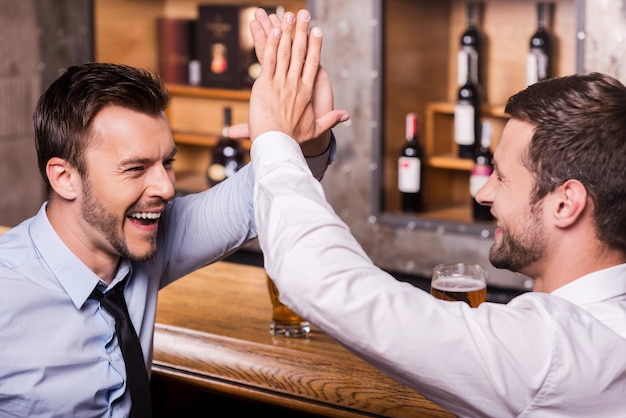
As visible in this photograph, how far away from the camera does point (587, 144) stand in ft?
4.47

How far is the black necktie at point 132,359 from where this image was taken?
5.30 feet

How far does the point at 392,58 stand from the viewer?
3885 millimetres

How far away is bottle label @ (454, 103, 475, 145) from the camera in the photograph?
148 inches

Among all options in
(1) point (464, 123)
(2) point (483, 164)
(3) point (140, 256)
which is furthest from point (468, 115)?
(3) point (140, 256)

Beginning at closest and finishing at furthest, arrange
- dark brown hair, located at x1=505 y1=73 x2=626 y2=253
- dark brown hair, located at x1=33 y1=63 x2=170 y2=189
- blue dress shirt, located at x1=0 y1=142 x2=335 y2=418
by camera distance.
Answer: dark brown hair, located at x1=505 y1=73 x2=626 y2=253 → blue dress shirt, located at x1=0 y1=142 x2=335 y2=418 → dark brown hair, located at x1=33 y1=63 x2=170 y2=189

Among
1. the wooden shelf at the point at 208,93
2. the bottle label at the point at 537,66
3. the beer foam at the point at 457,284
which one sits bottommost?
the beer foam at the point at 457,284

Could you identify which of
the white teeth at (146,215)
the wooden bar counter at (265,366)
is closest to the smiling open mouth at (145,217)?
the white teeth at (146,215)

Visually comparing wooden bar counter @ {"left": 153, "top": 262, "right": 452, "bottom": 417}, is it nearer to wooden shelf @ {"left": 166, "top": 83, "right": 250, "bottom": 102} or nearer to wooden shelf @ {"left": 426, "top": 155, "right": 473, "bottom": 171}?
wooden shelf @ {"left": 426, "top": 155, "right": 473, "bottom": 171}

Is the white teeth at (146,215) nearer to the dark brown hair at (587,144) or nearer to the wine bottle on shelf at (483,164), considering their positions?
the dark brown hair at (587,144)

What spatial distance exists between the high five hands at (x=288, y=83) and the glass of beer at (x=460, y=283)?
386mm

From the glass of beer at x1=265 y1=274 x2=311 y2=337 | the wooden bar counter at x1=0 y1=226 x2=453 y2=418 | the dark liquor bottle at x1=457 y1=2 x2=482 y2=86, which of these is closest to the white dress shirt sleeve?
the wooden bar counter at x1=0 y1=226 x2=453 y2=418

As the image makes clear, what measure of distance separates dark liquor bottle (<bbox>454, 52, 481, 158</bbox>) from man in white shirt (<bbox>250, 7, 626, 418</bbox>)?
2.31m

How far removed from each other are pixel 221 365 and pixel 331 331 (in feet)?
2.00

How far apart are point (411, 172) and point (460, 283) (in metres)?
2.17
